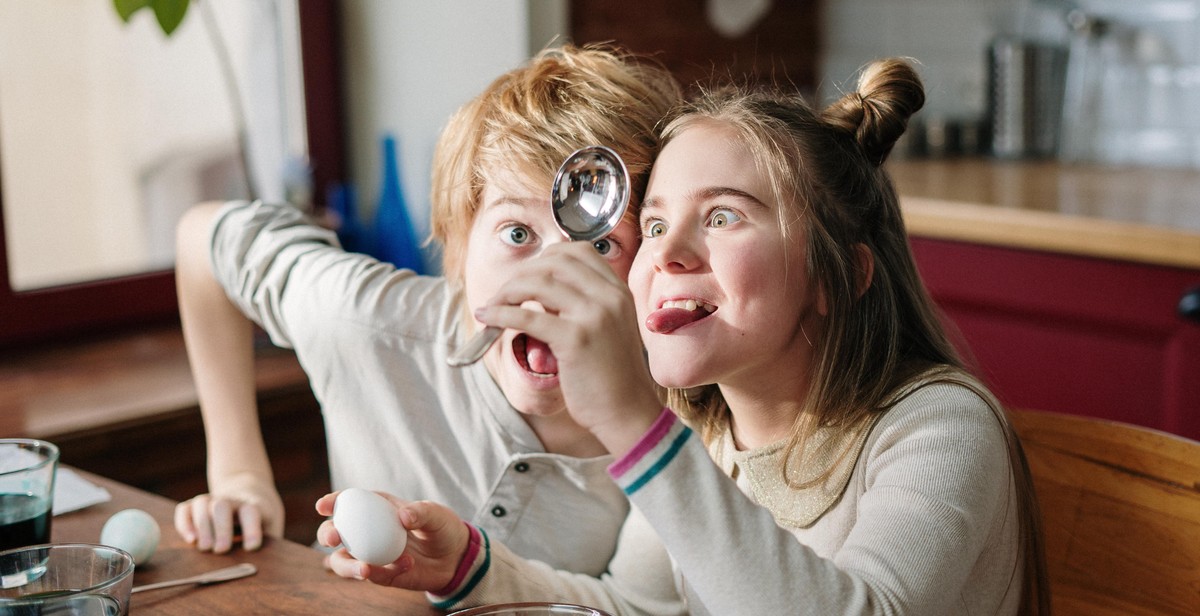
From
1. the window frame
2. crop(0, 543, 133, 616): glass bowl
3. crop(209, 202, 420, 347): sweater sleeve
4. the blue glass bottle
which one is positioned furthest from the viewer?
the blue glass bottle

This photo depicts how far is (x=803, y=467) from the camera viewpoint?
0.95m

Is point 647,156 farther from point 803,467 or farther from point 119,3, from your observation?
point 119,3

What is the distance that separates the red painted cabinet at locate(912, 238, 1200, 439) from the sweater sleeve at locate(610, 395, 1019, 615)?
959 millimetres

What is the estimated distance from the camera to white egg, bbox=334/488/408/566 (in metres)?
0.85

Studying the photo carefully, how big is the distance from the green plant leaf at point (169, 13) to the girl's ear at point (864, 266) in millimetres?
876

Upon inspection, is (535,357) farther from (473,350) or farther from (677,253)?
(473,350)

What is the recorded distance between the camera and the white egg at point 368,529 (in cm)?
85

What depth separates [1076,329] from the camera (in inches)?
73.8

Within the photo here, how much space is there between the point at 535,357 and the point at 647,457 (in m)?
0.31

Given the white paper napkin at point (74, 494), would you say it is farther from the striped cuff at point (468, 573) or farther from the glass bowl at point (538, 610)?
the glass bowl at point (538, 610)

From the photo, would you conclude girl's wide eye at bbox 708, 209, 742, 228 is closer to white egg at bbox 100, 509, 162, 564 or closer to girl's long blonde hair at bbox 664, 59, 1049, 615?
girl's long blonde hair at bbox 664, 59, 1049, 615

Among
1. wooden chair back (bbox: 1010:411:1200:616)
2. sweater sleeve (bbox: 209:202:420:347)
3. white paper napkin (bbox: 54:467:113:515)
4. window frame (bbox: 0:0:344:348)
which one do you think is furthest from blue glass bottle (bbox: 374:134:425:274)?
wooden chair back (bbox: 1010:411:1200:616)

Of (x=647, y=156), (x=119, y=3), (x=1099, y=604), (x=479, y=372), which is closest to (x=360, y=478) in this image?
(x=479, y=372)

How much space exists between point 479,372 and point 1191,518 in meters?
0.67
